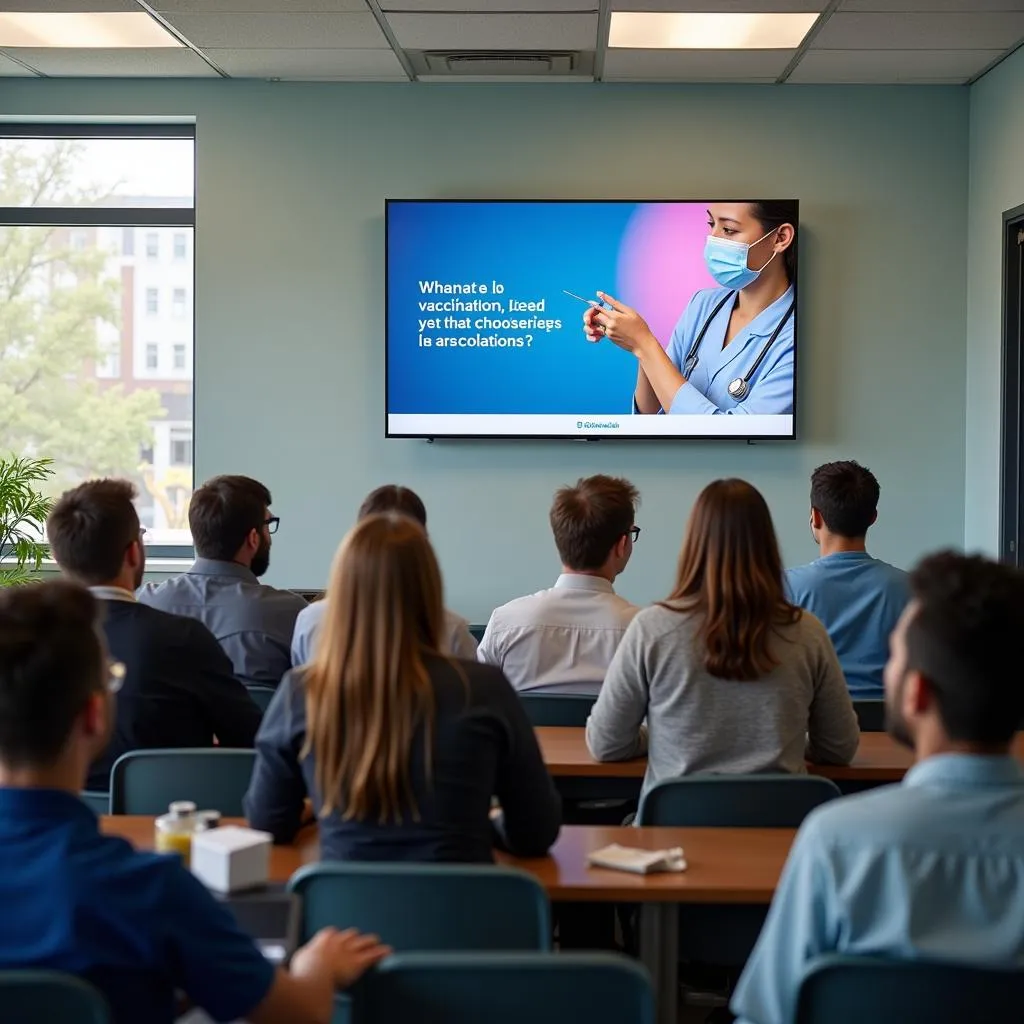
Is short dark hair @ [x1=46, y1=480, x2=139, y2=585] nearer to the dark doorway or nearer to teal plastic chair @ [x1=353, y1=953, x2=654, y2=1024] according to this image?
teal plastic chair @ [x1=353, y1=953, x2=654, y2=1024]

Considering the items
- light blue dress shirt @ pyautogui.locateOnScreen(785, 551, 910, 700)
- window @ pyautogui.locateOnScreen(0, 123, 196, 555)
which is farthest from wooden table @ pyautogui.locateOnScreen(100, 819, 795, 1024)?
window @ pyautogui.locateOnScreen(0, 123, 196, 555)

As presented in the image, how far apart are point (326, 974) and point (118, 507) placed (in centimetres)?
162

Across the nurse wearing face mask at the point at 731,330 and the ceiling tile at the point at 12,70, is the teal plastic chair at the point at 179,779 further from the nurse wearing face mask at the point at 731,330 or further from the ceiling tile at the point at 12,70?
the ceiling tile at the point at 12,70

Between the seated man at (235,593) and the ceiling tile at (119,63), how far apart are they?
3.00 m

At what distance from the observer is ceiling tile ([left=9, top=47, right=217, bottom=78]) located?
5.79 meters

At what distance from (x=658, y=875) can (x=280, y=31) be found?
443 cm

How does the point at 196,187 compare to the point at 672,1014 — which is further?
the point at 196,187

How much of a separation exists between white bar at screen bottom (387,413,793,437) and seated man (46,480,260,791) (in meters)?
3.25

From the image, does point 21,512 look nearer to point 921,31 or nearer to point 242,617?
point 242,617

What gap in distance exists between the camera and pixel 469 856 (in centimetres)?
198

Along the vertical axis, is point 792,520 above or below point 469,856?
above

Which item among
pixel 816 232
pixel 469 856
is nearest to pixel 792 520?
pixel 816 232

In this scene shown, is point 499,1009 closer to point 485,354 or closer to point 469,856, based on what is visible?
point 469,856

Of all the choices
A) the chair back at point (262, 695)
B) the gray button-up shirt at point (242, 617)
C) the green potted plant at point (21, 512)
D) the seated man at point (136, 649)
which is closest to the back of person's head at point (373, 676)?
the seated man at point (136, 649)
